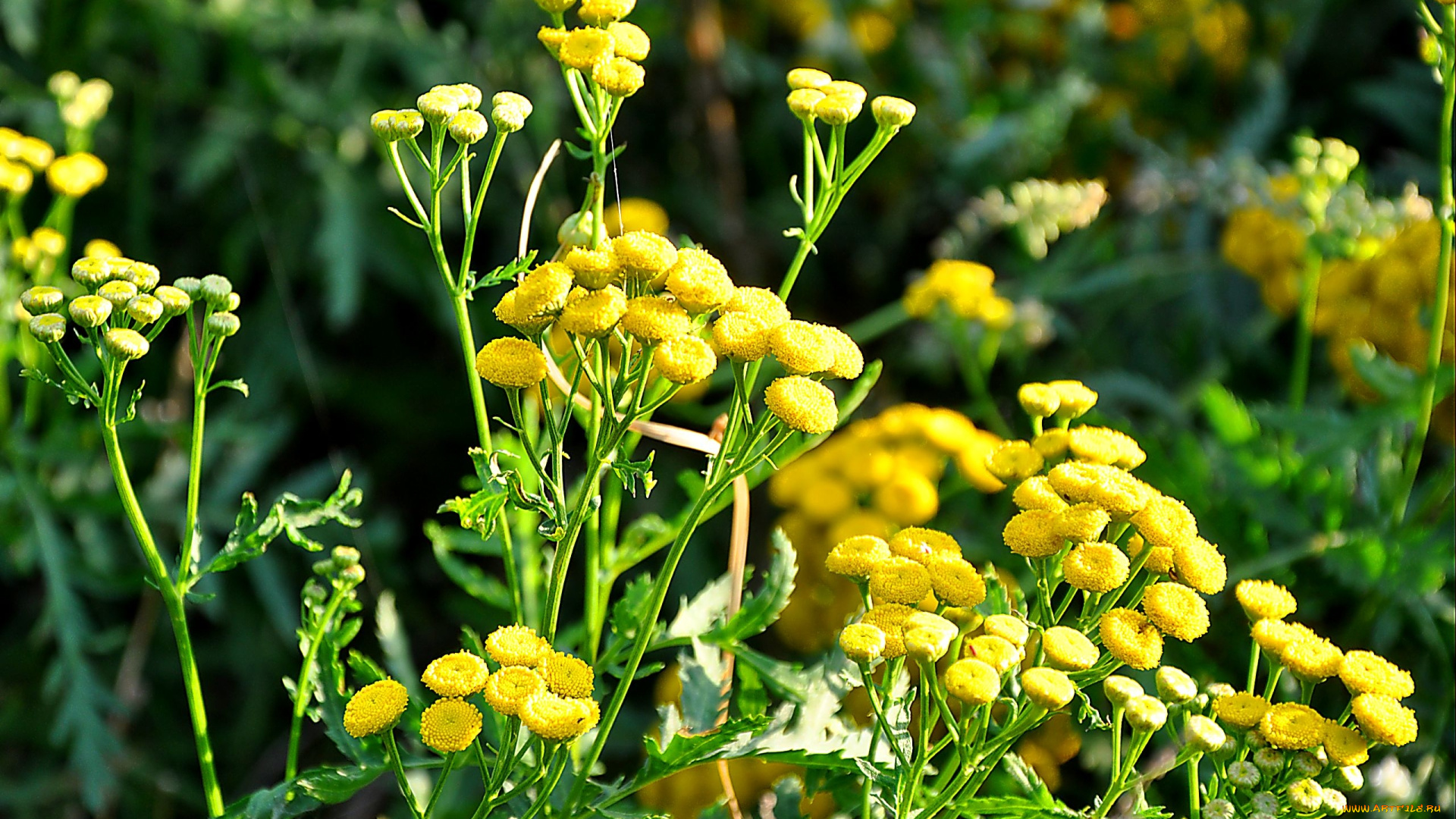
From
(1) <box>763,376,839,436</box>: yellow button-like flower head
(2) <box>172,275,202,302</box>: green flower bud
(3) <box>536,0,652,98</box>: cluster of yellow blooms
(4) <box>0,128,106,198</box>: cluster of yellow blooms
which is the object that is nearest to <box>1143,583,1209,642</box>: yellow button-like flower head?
(1) <box>763,376,839,436</box>: yellow button-like flower head

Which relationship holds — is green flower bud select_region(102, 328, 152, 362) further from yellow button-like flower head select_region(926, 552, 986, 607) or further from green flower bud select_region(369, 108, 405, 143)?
yellow button-like flower head select_region(926, 552, 986, 607)

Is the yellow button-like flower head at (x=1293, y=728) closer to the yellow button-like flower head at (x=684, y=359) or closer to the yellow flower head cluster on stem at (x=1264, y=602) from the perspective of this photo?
the yellow flower head cluster on stem at (x=1264, y=602)

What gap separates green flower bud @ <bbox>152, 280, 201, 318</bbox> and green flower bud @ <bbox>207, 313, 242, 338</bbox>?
2 cm

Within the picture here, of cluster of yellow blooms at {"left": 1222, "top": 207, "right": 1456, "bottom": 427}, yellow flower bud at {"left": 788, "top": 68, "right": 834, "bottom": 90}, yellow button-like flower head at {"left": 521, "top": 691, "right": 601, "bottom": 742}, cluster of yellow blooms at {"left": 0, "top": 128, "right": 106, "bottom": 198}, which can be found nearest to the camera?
yellow button-like flower head at {"left": 521, "top": 691, "right": 601, "bottom": 742}

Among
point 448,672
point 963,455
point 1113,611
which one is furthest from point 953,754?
point 963,455

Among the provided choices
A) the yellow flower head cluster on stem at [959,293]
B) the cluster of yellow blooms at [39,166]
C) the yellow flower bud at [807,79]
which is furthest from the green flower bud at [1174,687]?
the cluster of yellow blooms at [39,166]

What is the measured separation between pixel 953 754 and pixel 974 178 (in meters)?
1.76

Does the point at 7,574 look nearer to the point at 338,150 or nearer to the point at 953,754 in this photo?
the point at 338,150

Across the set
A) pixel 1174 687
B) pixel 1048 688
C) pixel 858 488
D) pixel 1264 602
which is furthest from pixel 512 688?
pixel 858 488

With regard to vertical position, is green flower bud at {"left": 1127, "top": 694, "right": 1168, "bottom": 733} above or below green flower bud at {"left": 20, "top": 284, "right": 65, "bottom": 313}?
below

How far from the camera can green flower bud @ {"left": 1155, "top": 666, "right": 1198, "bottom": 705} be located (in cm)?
83

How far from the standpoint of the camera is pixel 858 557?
0.89 metres

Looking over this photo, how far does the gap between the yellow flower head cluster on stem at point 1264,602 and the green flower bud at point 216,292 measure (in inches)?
30.5

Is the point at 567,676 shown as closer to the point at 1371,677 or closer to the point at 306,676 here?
the point at 306,676
